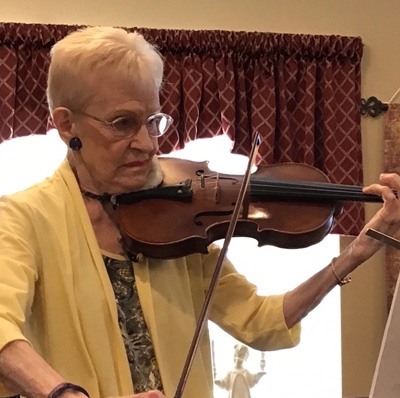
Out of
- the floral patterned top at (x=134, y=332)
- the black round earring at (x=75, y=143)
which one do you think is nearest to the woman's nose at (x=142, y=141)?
the black round earring at (x=75, y=143)

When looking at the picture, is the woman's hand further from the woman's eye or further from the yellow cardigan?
the woman's eye

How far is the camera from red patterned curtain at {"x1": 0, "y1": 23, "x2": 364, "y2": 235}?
2121 millimetres

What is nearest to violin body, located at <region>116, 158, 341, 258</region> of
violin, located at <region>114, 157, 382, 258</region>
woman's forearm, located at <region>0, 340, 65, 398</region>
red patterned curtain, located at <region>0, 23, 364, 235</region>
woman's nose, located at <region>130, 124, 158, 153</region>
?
violin, located at <region>114, 157, 382, 258</region>

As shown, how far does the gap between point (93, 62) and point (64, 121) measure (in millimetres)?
134

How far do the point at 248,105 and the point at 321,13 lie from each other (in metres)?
0.45

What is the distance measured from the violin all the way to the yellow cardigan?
52 millimetres

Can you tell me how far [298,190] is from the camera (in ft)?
4.48

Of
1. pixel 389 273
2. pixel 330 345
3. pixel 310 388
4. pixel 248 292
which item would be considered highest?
pixel 248 292

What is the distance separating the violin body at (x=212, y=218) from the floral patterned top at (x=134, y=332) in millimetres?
52

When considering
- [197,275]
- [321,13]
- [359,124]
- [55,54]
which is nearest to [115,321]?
[197,275]

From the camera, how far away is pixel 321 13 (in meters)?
2.36

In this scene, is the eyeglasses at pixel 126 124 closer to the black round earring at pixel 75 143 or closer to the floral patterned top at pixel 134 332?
the black round earring at pixel 75 143

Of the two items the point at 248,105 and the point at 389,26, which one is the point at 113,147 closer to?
the point at 248,105

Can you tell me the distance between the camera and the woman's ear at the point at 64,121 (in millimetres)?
1227
